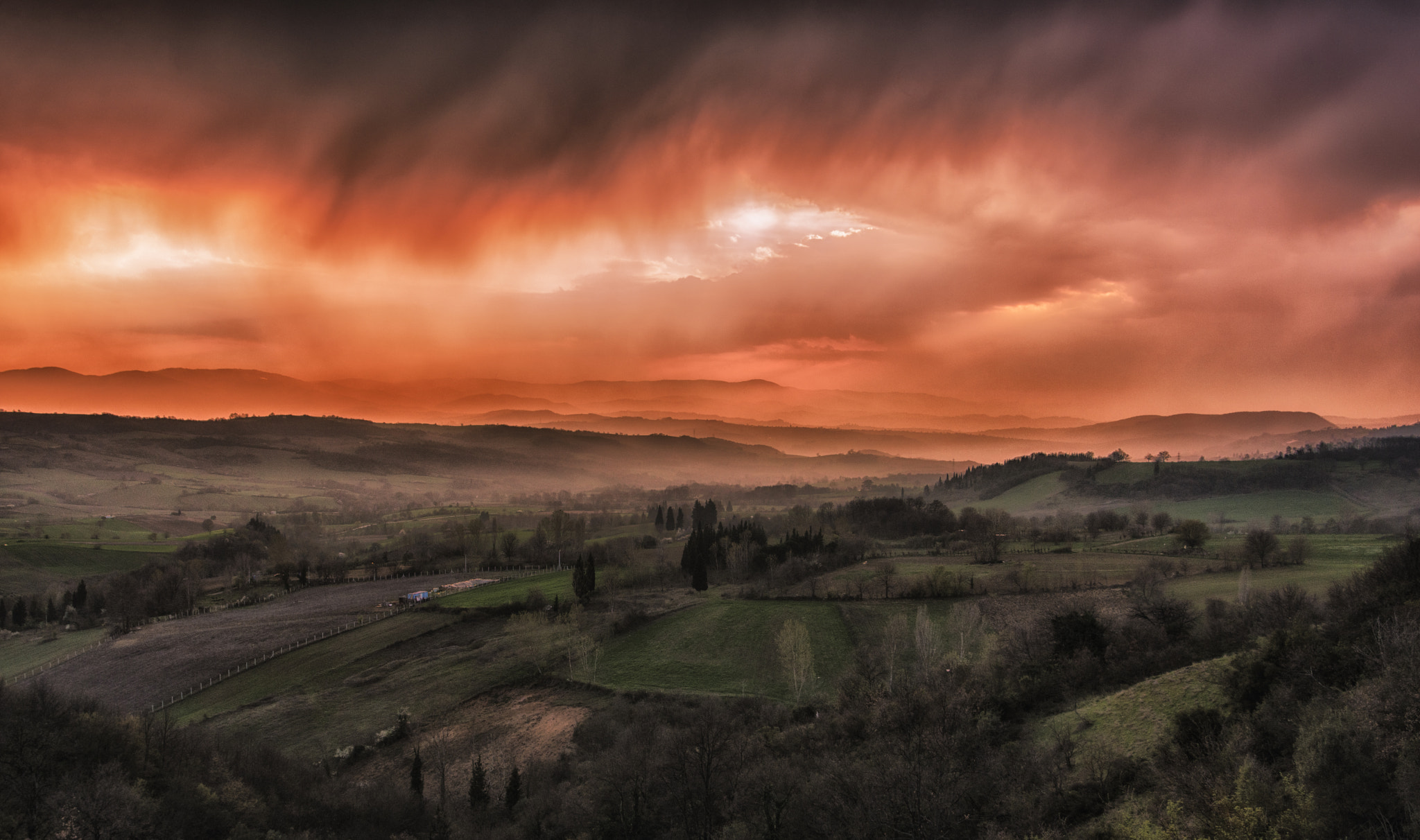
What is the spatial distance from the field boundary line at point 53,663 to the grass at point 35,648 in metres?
0.75

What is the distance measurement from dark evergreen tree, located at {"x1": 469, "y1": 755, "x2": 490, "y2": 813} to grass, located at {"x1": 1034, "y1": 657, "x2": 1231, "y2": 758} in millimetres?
36039

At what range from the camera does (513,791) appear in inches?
1662

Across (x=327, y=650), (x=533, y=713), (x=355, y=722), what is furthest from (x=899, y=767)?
(x=327, y=650)

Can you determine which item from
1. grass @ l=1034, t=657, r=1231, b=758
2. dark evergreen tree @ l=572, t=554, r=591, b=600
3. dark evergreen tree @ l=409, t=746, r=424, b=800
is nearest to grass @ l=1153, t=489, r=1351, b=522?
dark evergreen tree @ l=572, t=554, r=591, b=600

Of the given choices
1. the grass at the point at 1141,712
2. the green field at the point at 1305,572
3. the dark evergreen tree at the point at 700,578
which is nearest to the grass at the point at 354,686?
the dark evergreen tree at the point at 700,578

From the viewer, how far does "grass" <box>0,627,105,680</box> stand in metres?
77.4

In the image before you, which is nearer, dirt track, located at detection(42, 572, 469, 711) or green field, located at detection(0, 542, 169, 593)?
dirt track, located at detection(42, 572, 469, 711)

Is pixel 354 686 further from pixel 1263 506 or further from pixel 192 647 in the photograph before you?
pixel 1263 506

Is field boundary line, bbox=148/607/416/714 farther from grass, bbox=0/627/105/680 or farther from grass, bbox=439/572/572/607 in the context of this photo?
grass, bbox=0/627/105/680

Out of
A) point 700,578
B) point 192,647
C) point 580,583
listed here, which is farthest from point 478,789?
point 192,647

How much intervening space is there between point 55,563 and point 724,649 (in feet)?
478

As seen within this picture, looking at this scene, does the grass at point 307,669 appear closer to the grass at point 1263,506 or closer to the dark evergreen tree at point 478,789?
the dark evergreen tree at point 478,789

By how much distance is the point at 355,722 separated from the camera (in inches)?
2189

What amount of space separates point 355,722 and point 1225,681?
6407 centimetres
